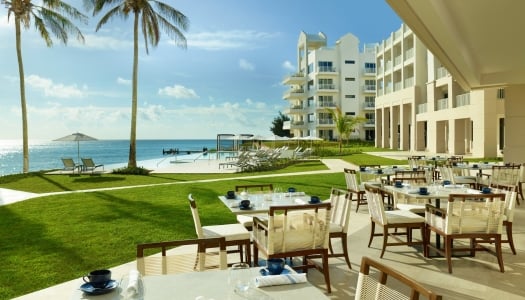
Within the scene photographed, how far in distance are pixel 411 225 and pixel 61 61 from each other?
110 meters

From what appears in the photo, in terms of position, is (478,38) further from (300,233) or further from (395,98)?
(395,98)

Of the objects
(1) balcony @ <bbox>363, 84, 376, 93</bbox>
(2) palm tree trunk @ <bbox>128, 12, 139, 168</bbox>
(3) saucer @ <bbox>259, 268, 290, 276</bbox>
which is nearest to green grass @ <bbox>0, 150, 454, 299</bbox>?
(3) saucer @ <bbox>259, 268, 290, 276</bbox>

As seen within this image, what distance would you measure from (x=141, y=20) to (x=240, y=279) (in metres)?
23.8

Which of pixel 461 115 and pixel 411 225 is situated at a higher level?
pixel 461 115

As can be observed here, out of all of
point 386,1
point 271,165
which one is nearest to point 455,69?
point 386,1

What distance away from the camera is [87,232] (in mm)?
8797

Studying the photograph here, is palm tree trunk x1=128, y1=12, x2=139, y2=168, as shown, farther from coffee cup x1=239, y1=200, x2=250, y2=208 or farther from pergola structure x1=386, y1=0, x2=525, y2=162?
coffee cup x1=239, y1=200, x2=250, y2=208

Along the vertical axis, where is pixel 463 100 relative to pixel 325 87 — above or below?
below

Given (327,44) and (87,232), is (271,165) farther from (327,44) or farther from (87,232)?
(327,44)

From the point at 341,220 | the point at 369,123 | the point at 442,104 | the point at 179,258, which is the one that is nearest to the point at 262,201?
the point at 341,220

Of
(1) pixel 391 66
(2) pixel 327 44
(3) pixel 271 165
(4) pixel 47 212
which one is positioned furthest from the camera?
(2) pixel 327 44

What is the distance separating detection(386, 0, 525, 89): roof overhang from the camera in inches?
224

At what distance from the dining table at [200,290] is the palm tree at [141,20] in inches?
827

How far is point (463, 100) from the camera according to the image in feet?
99.2
